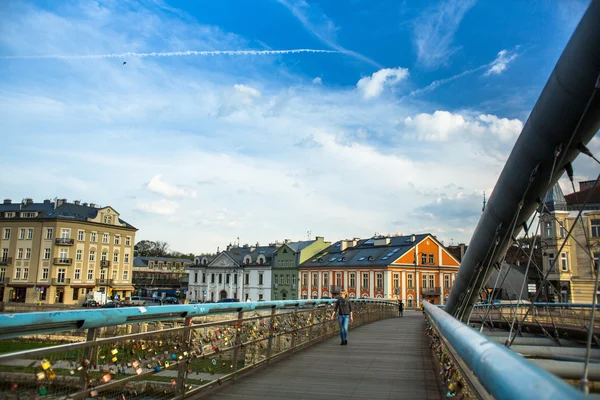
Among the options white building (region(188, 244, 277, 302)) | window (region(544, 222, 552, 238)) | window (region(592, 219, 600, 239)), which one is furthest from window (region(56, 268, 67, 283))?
window (region(592, 219, 600, 239))

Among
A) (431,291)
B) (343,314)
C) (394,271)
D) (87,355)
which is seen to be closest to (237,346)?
(87,355)

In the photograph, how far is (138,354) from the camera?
4.70 meters

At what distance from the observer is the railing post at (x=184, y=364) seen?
17.8 feet

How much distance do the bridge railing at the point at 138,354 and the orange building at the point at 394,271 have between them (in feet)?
177

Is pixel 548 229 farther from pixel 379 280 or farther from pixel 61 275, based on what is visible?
pixel 61 275

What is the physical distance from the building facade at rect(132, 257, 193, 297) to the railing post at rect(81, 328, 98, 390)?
93.7m

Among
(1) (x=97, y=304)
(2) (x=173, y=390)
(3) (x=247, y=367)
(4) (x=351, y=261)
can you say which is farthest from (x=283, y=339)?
(4) (x=351, y=261)

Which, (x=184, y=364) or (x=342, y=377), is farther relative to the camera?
(x=342, y=377)

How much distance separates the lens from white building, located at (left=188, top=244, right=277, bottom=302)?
3059 inches

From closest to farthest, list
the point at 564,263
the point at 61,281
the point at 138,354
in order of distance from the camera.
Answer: the point at 138,354 → the point at 564,263 → the point at 61,281

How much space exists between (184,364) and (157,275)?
10117 cm

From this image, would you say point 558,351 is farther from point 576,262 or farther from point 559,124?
point 576,262

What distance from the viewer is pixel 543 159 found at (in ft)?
27.2

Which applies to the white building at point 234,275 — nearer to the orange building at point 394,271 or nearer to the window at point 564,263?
the orange building at point 394,271
